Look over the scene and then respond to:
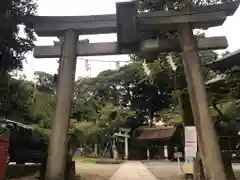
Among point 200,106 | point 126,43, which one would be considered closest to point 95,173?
point 126,43

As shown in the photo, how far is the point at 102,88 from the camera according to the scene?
36.9m

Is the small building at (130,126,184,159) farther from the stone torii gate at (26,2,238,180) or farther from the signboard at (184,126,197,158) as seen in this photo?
the stone torii gate at (26,2,238,180)

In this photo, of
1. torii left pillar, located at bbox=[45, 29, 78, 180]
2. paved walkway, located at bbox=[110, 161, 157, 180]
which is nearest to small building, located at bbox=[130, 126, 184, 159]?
paved walkway, located at bbox=[110, 161, 157, 180]

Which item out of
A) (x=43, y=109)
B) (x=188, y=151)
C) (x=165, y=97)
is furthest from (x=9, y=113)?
(x=165, y=97)

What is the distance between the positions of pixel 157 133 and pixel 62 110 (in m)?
27.2

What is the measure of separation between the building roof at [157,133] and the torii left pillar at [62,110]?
25.9 meters

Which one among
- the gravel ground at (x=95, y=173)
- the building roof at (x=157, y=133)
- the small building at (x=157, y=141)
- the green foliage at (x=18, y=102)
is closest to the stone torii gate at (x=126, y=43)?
the gravel ground at (x=95, y=173)

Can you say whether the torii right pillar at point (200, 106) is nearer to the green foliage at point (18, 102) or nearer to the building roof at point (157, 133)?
the green foliage at point (18, 102)

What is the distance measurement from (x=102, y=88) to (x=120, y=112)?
4.53 metres

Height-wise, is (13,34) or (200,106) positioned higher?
(13,34)

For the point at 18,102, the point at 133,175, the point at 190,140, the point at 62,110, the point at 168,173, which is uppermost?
the point at 18,102

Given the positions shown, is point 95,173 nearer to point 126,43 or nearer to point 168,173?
point 168,173

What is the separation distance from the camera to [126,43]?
880 centimetres

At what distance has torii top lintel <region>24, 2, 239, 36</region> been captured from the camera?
864 centimetres
